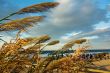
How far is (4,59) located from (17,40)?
0.45 m

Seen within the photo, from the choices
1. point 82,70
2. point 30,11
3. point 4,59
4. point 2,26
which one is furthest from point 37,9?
point 82,70

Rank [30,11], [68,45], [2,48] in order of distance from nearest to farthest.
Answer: [30,11], [2,48], [68,45]

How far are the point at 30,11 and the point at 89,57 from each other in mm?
2677

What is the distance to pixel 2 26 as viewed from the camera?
572cm

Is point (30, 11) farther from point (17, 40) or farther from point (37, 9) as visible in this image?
point (17, 40)

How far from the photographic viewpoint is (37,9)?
5.71m

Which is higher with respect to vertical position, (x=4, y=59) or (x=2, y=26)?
(x=2, y=26)

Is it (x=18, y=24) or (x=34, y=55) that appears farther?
(x=34, y=55)

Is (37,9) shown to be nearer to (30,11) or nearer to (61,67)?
(30,11)

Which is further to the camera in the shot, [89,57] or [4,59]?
[89,57]

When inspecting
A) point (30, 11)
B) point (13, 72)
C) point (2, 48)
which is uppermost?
point (30, 11)

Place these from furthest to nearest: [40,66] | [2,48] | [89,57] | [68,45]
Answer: [89,57] → [68,45] → [40,66] → [2,48]

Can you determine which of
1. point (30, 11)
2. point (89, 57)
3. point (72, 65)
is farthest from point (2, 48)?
point (89, 57)

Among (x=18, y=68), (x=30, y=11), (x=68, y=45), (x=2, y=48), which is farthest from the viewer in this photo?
(x=68, y=45)
